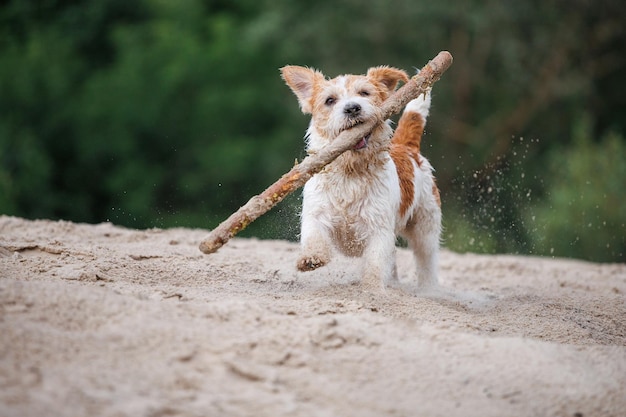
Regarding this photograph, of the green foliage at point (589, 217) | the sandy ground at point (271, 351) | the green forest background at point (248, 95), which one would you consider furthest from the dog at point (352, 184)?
the green forest background at point (248, 95)

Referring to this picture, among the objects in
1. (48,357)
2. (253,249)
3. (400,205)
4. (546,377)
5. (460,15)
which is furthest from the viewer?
(460,15)

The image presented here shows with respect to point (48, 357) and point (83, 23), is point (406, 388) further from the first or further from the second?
point (83, 23)

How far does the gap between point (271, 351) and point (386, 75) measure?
3083 millimetres

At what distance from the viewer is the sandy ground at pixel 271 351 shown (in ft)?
12.0

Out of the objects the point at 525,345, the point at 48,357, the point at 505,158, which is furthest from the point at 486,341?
the point at 505,158

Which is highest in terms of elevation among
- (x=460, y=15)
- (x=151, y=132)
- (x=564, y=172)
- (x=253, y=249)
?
(x=460, y=15)

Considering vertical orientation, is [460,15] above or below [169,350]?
above

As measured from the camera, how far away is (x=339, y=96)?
6.19 meters

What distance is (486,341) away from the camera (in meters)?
4.50

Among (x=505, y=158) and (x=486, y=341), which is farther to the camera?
(x=505, y=158)

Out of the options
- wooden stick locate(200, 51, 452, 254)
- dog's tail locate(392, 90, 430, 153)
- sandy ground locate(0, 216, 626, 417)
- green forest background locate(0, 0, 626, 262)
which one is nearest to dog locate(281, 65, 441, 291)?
wooden stick locate(200, 51, 452, 254)

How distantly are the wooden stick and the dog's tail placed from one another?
3.01 feet

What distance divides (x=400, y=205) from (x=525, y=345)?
7.43 ft

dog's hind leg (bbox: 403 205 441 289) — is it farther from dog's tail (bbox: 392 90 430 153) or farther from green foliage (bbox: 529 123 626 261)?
green foliage (bbox: 529 123 626 261)
